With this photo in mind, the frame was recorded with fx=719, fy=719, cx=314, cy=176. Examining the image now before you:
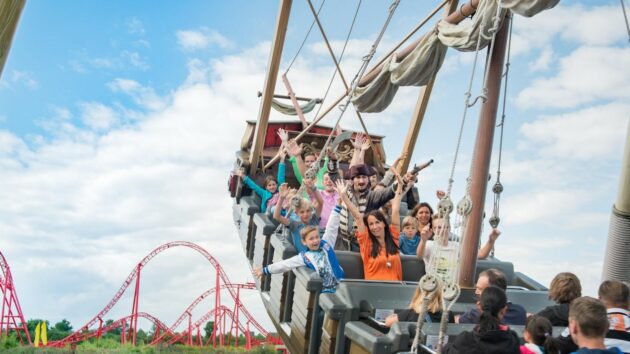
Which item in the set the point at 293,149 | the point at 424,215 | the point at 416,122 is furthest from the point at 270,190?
the point at 424,215

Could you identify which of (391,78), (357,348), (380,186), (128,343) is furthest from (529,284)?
(128,343)

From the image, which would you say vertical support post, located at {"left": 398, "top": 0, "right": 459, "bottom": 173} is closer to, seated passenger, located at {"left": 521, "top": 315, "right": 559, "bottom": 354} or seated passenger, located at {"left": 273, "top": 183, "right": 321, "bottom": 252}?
seated passenger, located at {"left": 273, "top": 183, "right": 321, "bottom": 252}

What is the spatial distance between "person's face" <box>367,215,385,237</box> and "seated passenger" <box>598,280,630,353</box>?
5.92ft

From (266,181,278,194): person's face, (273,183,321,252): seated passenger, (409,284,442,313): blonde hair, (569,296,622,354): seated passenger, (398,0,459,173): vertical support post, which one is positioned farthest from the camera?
(398,0,459,173): vertical support post

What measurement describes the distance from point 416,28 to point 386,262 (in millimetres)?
2384

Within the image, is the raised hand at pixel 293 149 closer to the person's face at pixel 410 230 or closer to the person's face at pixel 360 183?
the person's face at pixel 360 183

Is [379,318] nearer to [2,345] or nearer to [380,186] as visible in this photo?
[380,186]

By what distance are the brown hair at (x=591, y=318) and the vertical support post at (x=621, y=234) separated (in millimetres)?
1496

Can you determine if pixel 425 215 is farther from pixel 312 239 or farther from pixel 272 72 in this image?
pixel 272 72

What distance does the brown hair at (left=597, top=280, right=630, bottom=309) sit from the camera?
9.92ft

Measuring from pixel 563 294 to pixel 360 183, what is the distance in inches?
104

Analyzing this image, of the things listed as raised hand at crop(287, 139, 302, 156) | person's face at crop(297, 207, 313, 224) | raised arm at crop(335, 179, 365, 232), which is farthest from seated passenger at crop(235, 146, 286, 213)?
raised arm at crop(335, 179, 365, 232)

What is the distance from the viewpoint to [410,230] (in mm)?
Answer: 5477

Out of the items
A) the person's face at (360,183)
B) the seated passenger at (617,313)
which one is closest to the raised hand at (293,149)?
the person's face at (360,183)
